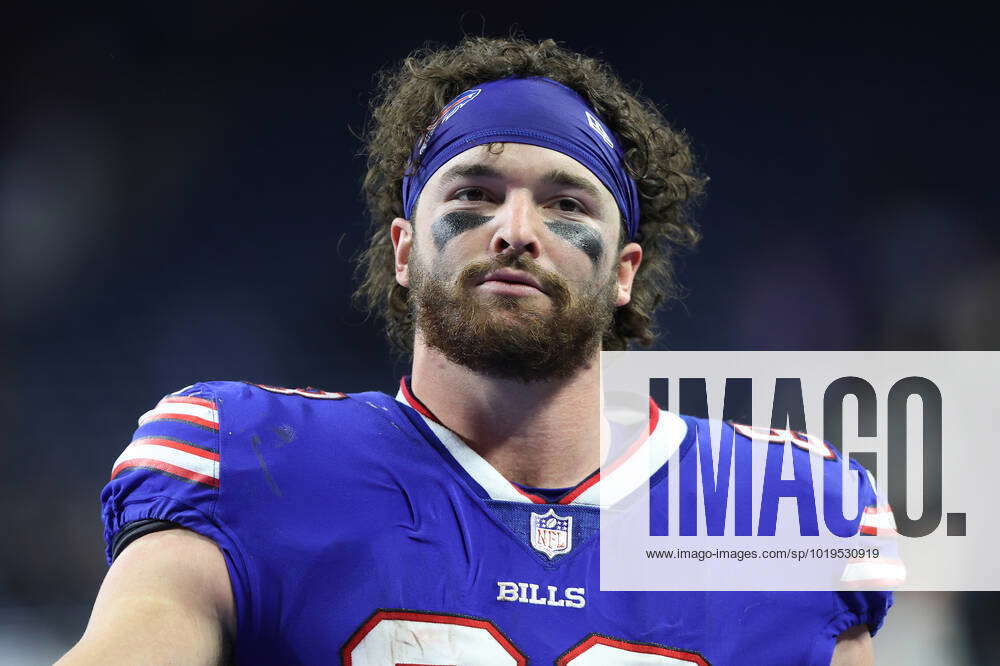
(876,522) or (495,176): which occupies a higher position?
(495,176)

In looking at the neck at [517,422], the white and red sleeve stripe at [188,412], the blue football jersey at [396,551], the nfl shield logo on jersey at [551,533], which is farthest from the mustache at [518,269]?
the white and red sleeve stripe at [188,412]

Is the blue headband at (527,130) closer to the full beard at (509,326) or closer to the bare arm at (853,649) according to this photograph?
the full beard at (509,326)

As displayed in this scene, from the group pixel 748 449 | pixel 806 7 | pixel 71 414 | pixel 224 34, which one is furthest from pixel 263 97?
pixel 748 449

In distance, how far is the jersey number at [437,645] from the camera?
1603 mm

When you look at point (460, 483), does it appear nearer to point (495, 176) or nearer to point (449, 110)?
point (495, 176)

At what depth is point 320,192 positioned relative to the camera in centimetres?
399

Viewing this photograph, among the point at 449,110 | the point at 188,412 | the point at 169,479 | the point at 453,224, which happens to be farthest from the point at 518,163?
the point at 169,479

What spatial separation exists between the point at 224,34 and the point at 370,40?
54 centimetres

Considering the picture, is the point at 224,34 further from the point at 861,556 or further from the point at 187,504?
the point at 861,556

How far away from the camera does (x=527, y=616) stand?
167 centimetres

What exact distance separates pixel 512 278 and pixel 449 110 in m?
0.51

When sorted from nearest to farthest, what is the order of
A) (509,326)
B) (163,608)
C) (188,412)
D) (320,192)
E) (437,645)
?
(163,608) → (437,645) → (188,412) → (509,326) → (320,192)

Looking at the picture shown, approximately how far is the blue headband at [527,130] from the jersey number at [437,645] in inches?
35.3

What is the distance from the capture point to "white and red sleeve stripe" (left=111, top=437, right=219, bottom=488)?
165cm
